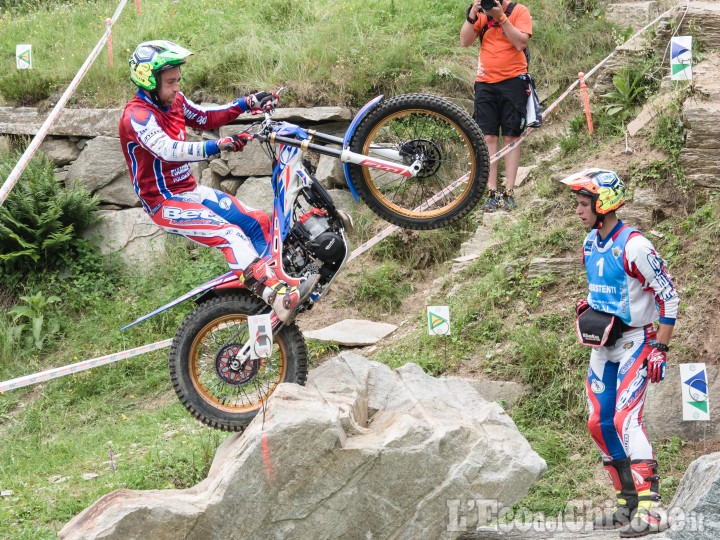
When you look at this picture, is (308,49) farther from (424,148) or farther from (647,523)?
(647,523)

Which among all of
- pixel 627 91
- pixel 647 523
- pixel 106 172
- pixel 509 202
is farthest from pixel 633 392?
pixel 106 172

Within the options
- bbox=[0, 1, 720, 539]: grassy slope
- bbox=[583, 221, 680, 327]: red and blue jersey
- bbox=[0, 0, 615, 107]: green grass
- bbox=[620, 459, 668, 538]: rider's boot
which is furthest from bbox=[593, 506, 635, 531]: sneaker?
bbox=[0, 0, 615, 107]: green grass

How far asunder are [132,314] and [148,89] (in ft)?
14.1

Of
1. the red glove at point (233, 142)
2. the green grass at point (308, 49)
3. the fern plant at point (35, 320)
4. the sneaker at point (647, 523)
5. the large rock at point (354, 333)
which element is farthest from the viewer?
the green grass at point (308, 49)

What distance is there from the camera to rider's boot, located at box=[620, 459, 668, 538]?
5301 mm

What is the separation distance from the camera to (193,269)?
1007cm

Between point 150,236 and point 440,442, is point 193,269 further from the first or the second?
point 440,442

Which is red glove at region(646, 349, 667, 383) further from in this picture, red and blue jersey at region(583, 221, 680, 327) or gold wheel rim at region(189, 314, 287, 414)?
gold wheel rim at region(189, 314, 287, 414)

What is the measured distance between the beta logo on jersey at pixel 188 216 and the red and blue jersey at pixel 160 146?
Result: 0.35ft

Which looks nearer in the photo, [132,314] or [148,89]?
[148,89]

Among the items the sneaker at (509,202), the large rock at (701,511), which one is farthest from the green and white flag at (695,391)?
the sneaker at (509,202)

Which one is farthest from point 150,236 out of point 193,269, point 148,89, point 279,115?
point 148,89

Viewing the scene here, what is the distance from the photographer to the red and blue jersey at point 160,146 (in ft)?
19.6

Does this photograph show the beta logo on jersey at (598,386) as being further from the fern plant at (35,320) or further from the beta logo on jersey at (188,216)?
the fern plant at (35,320)
